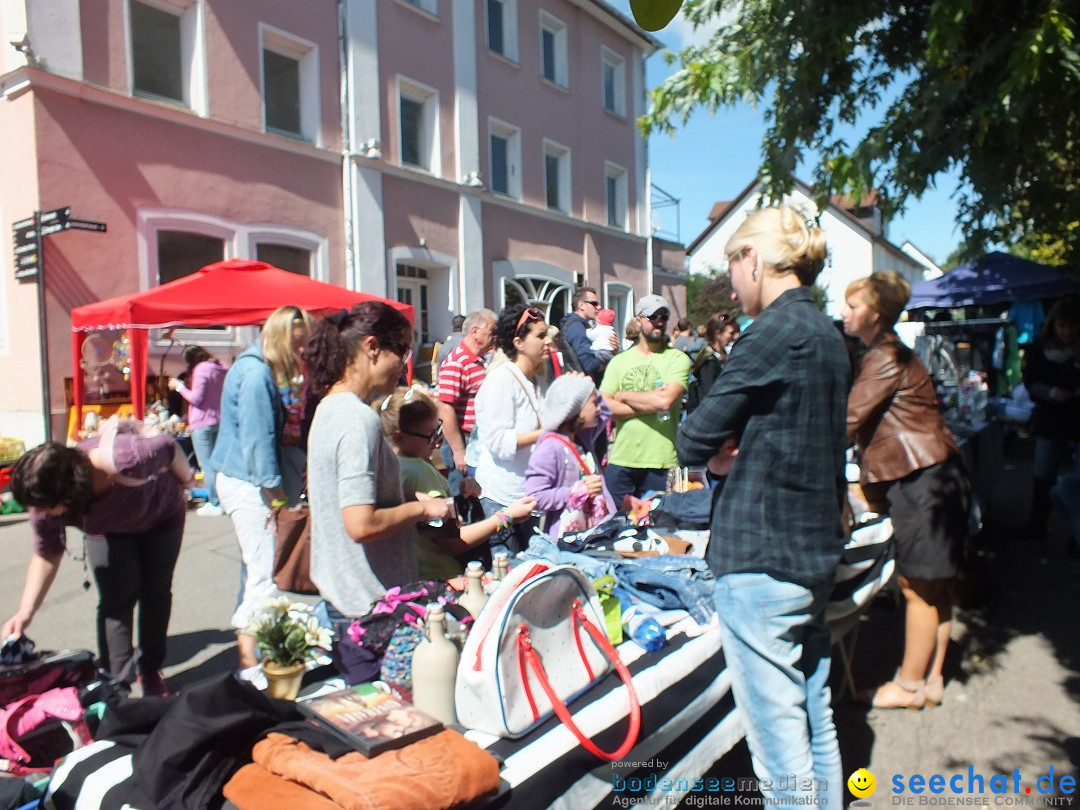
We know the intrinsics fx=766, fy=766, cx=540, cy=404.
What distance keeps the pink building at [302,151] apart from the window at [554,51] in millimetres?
39

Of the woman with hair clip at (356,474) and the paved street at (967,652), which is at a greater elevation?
the woman with hair clip at (356,474)

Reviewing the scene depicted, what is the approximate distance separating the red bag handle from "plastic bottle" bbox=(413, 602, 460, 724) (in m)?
0.19

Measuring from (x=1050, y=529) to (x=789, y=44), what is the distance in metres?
4.50

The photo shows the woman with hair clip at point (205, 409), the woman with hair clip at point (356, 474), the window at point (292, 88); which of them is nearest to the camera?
the woman with hair clip at point (356, 474)

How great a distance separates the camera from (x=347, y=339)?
2.51 metres

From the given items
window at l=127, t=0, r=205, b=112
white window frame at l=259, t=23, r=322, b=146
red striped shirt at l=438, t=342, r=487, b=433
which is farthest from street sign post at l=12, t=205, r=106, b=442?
red striped shirt at l=438, t=342, r=487, b=433

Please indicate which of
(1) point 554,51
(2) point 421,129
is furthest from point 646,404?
(1) point 554,51

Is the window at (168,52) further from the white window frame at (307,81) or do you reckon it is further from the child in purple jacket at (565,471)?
the child in purple jacket at (565,471)

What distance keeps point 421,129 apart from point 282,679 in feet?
40.5

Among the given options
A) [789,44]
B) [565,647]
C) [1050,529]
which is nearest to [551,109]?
[789,44]

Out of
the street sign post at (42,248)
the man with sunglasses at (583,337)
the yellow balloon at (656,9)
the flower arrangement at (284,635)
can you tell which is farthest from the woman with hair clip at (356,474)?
the street sign post at (42,248)

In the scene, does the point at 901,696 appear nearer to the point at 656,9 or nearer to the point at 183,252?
the point at 656,9

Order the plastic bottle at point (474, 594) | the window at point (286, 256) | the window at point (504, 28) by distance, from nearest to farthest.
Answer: the plastic bottle at point (474, 594), the window at point (286, 256), the window at point (504, 28)

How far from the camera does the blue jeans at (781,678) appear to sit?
2113 mm
